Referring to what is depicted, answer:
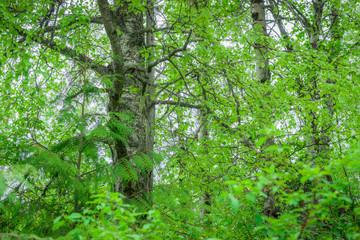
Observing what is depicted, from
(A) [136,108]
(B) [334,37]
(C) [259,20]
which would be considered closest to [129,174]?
(A) [136,108]

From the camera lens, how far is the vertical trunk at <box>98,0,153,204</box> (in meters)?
3.19

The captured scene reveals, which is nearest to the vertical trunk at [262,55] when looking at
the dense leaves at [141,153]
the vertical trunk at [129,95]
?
the dense leaves at [141,153]

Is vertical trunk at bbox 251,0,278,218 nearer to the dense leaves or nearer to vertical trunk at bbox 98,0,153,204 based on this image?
the dense leaves

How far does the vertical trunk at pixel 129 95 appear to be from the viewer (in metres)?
3.19

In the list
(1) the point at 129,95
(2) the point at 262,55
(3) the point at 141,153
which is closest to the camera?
(3) the point at 141,153

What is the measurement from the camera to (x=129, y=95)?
4512mm

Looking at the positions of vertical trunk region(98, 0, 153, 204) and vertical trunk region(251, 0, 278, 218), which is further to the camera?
vertical trunk region(251, 0, 278, 218)

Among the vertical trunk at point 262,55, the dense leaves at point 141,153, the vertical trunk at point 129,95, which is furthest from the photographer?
the vertical trunk at point 262,55

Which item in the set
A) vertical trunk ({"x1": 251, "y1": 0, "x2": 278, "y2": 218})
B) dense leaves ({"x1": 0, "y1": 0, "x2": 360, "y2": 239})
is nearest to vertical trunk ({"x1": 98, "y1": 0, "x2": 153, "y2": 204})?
dense leaves ({"x1": 0, "y1": 0, "x2": 360, "y2": 239})

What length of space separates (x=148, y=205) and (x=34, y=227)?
1.02m

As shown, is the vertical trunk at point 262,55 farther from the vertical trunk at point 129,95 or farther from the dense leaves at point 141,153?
the vertical trunk at point 129,95

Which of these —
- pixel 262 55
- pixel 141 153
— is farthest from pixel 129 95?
pixel 262 55

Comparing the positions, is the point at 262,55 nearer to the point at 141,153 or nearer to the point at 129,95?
the point at 129,95

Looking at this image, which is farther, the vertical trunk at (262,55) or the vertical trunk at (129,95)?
the vertical trunk at (262,55)
